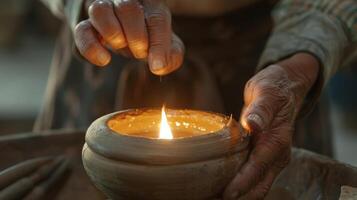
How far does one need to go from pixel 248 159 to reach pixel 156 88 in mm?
596

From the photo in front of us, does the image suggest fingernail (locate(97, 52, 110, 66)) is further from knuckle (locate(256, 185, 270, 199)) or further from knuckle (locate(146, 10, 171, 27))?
knuckle (locate(256, 185, 270, 199))

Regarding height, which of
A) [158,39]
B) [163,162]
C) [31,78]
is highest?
[158,39]

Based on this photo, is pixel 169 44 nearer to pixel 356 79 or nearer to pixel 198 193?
pixel 198 193

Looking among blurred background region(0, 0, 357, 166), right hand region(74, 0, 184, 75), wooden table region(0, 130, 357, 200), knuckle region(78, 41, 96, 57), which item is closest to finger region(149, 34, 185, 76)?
right hand region(74, 0, 184, 75)

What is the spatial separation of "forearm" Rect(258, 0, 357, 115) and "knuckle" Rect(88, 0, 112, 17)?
0.46 m

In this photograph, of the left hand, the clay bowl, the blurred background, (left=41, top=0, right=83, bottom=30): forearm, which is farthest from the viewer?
the blurred background

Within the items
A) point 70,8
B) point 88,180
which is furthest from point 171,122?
point 70,8

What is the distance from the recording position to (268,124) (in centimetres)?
108

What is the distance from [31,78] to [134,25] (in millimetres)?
2759

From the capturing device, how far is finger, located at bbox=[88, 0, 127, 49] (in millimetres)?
1045

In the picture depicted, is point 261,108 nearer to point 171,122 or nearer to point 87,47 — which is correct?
point 171,122

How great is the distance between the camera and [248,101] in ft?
3.99

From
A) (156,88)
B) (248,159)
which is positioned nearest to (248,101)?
(248,159)

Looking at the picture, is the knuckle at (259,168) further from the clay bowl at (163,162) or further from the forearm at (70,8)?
the forearm at (70,8)
